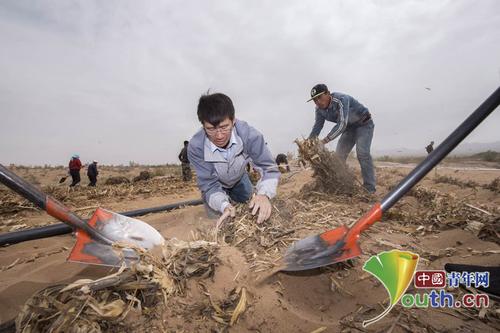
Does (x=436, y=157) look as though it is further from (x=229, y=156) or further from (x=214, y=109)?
(x=229, y=156)

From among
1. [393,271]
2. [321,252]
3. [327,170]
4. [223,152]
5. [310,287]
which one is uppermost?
[223,152]

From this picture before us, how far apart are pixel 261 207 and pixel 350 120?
146 inches

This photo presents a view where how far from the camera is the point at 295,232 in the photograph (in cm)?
240

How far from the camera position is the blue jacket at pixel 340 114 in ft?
16.5

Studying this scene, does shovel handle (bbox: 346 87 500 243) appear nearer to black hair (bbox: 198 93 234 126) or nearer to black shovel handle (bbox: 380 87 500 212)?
black shovel handle (bbox: 380 87 500 212)

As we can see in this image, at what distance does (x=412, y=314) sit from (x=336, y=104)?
4.38m

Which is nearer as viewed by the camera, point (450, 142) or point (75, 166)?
point (450, 142)

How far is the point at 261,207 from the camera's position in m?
2.48

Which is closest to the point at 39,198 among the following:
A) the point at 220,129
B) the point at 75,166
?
the point at 220,129

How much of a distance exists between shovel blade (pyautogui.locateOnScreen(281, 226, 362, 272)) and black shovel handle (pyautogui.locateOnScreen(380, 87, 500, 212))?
34 cm

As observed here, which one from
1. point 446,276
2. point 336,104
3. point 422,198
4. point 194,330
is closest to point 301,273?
point 194,330

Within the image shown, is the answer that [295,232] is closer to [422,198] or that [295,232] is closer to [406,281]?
[406,281]

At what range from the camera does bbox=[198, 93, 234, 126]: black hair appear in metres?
2.65

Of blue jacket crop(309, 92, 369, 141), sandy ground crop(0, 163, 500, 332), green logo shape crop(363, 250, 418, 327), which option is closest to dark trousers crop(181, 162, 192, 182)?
blue jacket crop(309, 92, 369, 141)
